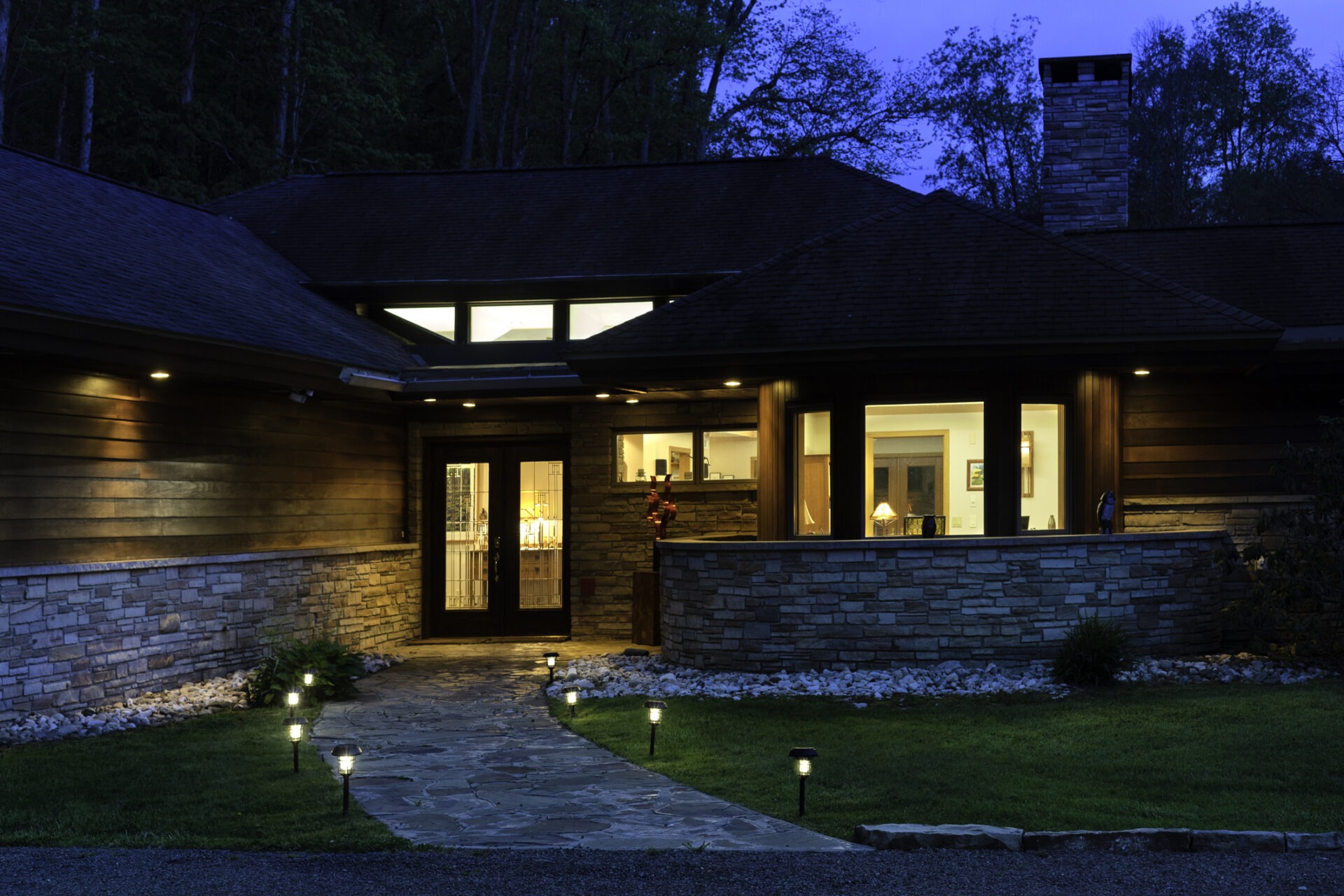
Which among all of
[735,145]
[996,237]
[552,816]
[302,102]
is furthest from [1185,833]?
[735,145]

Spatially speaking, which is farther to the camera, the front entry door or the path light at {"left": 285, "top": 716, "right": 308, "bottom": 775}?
the front entry door

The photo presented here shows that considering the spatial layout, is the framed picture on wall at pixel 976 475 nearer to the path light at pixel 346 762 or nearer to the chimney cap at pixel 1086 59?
the chimney cap at pixel 1086 59

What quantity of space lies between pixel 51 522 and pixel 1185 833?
27.9ft

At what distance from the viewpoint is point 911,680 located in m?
10.7

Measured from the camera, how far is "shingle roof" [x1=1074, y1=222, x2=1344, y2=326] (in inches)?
542

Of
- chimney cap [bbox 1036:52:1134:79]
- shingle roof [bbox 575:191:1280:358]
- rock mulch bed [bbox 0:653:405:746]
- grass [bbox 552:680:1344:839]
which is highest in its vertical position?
chimney cap [bbox 1036:52:1134:79]

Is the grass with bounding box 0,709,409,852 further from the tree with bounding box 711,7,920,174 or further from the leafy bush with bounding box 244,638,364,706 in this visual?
the tree with bounding box 711,7,920,174

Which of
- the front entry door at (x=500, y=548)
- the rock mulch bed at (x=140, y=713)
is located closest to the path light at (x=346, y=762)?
the rock mulch bed at (x=140, y=713)

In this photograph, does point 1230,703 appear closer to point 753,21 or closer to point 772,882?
point 772,882

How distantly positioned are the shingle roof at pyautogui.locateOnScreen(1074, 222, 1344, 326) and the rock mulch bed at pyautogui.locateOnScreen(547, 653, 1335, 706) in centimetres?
421

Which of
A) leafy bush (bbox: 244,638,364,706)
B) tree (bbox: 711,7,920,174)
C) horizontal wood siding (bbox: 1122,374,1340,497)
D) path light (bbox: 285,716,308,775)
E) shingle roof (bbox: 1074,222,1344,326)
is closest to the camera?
path light (bbox: 285,716,308,775)

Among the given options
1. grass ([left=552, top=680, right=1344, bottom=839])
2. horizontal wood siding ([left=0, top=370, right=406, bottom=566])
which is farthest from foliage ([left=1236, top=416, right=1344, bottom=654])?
horizontal wood siding ([left=0, top=370, right=406, bottom=566])

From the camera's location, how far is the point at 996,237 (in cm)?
1293

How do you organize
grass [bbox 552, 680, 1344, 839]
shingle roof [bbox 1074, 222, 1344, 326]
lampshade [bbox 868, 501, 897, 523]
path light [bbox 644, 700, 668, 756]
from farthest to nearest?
shingle roof [bbox 1074, 222, 1344, 326]
lampshade [bbox 868, 501, 897, 523]
path light [bbox 644, 700, 668, 756]
grass [bbox 552, 680, 1344, 839]
